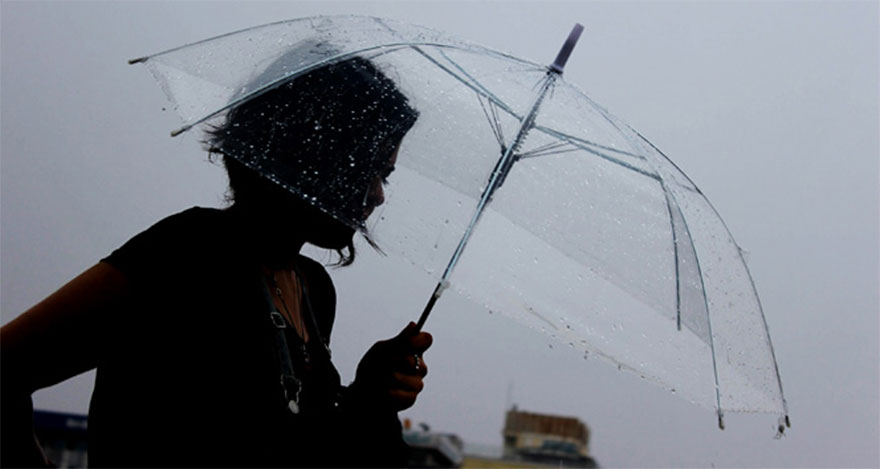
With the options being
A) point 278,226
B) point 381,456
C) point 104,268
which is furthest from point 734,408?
point 104,268

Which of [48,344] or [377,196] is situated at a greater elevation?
[377,196]

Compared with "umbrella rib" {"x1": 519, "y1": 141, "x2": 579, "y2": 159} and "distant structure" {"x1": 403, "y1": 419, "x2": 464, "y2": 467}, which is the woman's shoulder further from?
"distant structure" {"x1": 403, "y1": 419, "x2": 464, "y2": 467}

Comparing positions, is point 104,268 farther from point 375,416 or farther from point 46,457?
→ point 375,416

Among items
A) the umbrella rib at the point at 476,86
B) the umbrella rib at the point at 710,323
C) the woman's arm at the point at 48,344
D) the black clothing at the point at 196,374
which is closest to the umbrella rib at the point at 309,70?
the umbrella rib at the point at 476,86

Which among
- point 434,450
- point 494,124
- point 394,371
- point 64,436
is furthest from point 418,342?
point 64,436

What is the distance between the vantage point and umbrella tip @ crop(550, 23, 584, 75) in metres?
2.04

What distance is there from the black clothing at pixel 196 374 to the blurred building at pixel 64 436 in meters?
7.53

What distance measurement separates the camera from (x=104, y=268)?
57.6 inches

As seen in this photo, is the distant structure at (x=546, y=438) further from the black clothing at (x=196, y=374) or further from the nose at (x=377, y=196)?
the black clothing at (x=196, y=374)

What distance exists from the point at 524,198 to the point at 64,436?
32.7 feet

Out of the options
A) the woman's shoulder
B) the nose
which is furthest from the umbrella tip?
the woman's shoulder

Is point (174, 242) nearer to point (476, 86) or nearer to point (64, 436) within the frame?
point (476, 86)

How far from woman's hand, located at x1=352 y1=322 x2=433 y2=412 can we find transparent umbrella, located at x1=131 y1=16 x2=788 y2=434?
0.10 m

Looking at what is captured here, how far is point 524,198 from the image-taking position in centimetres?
202
